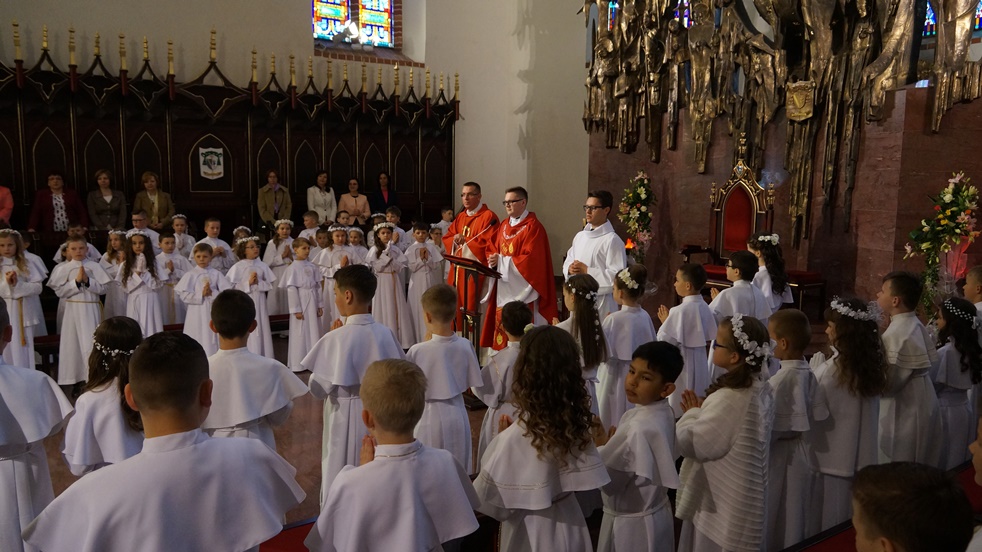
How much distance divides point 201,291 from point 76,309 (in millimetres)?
1320

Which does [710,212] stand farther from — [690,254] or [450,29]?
[450,29]

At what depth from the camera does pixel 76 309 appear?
7844 mm

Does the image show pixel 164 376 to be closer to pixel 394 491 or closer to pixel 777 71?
pixel 394 491

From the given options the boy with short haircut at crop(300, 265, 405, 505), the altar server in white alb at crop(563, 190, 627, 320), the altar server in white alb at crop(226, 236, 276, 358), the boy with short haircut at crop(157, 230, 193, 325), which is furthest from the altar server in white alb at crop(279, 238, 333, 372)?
the boy with short haircut at crop(300, 265, 405, 505)

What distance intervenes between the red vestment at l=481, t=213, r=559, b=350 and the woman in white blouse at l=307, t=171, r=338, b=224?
732 centimetres

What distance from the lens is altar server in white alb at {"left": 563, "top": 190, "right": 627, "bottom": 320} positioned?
700 centimetres

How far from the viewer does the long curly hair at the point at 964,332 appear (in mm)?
4543

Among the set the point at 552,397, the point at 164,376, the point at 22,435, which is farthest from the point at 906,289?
the point at 22,435

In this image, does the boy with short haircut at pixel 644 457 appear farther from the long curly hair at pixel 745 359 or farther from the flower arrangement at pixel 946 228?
the flower arrangement at pixel 946 228

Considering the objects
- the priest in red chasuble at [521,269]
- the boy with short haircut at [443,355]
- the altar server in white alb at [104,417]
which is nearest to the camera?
the altar server in white alb at [104,417]

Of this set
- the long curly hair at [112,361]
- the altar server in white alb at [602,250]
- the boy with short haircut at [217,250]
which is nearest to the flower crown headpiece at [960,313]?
the altar server in white alb at [602,250]

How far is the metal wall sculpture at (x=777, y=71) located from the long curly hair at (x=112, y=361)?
30.3 ft

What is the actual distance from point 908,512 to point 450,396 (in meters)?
2.71

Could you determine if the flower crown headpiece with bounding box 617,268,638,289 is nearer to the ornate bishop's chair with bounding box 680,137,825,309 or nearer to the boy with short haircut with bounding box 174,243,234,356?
the boy with short haircut with bounding box 174,243,234,356
